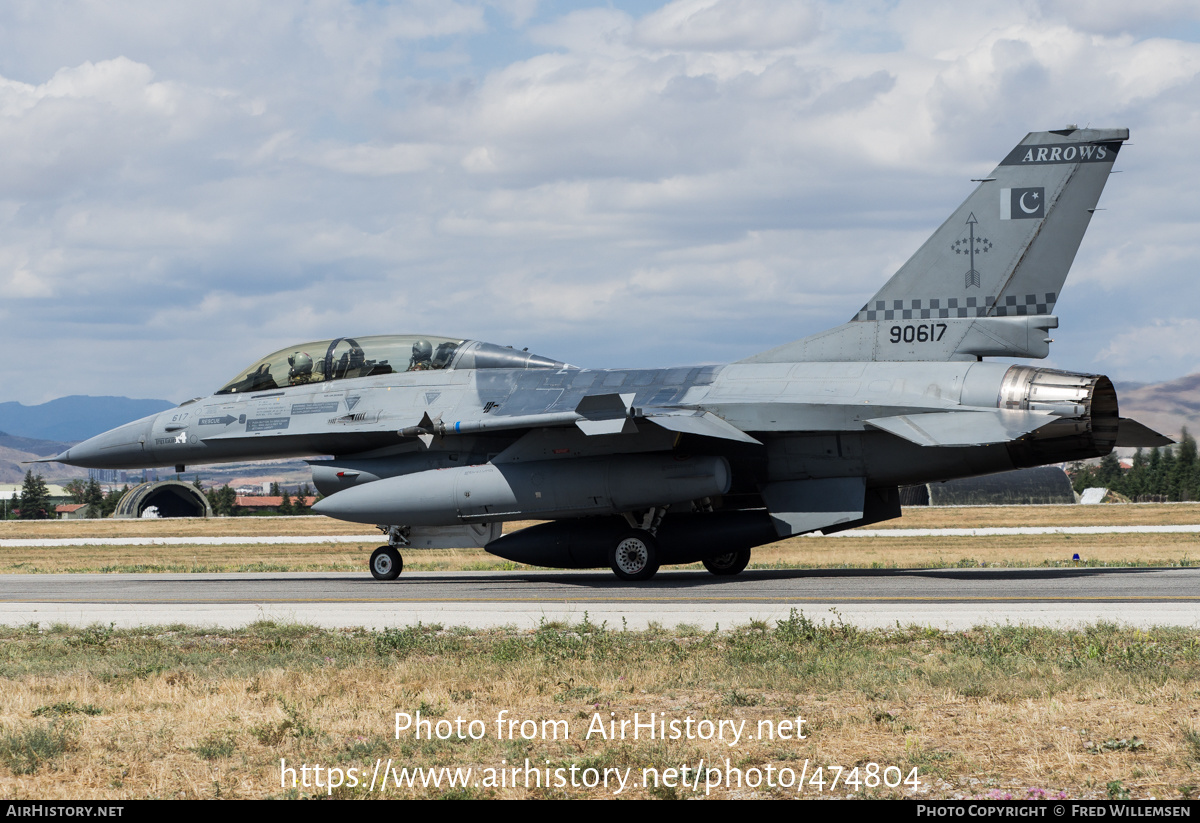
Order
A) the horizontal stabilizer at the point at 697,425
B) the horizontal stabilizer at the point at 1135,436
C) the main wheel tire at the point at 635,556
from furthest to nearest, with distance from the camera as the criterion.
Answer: the main wheel tire at the point at 635,556, the horizontal stabilizer at the point at 1135,436, the horizontal stabilizer at the point at 697,425

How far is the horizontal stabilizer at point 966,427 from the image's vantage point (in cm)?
1683

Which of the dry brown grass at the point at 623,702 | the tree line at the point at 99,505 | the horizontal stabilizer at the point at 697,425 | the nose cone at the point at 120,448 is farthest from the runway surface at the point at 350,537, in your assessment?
the tree line at the point at 99,505

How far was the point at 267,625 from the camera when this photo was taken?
13.4m

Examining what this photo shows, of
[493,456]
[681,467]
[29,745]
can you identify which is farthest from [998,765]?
[493,456]

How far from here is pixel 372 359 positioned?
21688 millimetres

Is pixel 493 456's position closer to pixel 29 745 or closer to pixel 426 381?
pixel 426 381

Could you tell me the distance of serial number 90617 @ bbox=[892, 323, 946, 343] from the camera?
18594 millimetres

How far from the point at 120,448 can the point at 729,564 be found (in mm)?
12250

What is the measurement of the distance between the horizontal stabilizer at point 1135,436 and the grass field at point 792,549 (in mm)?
5632

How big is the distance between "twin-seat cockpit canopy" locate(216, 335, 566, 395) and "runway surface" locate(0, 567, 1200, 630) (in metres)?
3.95

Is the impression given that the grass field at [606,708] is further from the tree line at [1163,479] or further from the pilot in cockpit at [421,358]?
the tree line at [1163,479]

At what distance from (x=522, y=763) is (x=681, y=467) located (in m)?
12.0

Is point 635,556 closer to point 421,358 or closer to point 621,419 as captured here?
point 621,419

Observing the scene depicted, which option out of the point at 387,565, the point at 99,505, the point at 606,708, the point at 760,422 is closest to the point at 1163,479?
the point at 760,422
